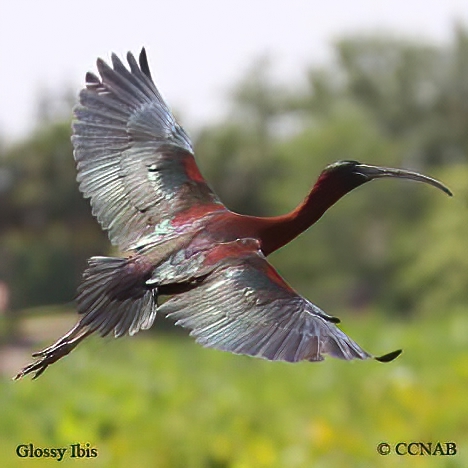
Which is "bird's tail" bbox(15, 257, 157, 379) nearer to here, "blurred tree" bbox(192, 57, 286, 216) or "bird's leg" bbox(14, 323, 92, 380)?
"bird's leg" bbox(14, 323, 92, 380)

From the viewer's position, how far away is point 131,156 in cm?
99

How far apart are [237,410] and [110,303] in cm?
643

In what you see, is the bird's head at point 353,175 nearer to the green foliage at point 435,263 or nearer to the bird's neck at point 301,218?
the bird's neck at point 301,218

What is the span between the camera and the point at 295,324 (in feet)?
2.59

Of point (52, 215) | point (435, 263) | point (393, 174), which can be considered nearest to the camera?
point (393, 174)

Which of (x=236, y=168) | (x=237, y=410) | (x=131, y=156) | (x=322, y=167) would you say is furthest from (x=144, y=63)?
(x=237, y=410)

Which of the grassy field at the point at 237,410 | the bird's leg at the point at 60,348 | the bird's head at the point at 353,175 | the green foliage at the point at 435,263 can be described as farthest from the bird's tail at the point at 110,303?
the green foliage at the point at 435,263

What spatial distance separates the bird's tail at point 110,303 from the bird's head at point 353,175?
0.51 feet

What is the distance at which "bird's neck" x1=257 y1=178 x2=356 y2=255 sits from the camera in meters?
0.74

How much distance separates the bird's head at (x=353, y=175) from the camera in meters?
0.73

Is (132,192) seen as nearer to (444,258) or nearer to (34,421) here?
(34,421)

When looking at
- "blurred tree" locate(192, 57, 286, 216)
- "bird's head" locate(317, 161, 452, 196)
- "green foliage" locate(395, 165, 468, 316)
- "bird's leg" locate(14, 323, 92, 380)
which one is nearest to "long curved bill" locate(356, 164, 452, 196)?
"bird's head" locate(317, 161, 452, 196)

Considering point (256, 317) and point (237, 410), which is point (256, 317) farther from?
point (237, 410)

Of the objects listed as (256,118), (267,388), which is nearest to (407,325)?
(256,118)
